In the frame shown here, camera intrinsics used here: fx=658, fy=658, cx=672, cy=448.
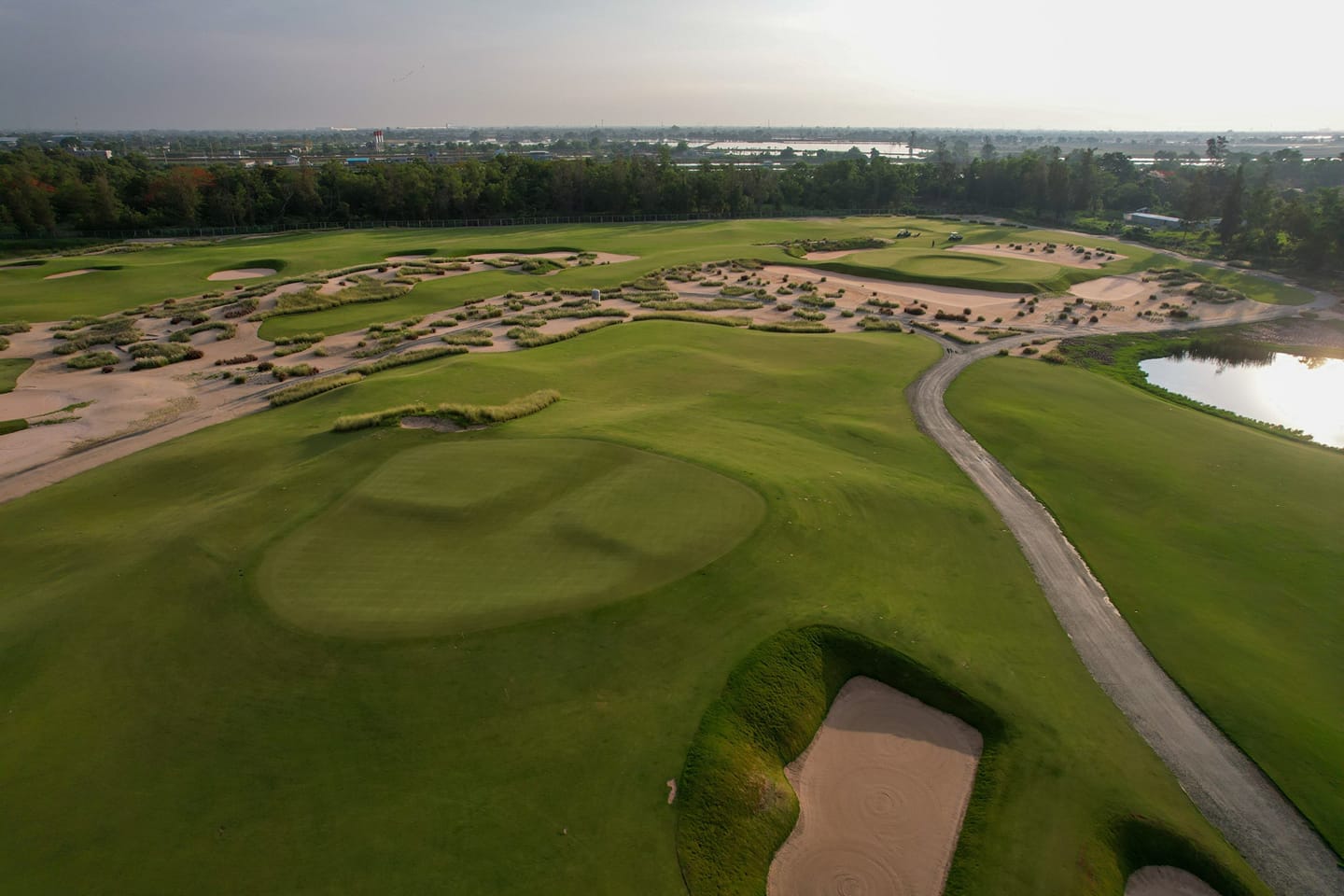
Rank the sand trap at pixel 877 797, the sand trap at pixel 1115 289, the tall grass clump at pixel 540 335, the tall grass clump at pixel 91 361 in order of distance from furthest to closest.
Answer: the sand trap at pixel 1115 289 < the tall grass clump at pixel 540 335 < the tall grass clump at pixel 91 361 < the sand trap at pixel 877 797

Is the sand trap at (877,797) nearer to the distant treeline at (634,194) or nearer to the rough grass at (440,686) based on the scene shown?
the rough grass at (440,686)

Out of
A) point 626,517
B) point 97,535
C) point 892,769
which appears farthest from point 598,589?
point 97,535

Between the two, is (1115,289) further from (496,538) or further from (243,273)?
(243,273)

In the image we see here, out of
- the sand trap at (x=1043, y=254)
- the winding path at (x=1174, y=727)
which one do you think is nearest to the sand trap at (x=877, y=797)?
the winding path at (x=1174, y=727)

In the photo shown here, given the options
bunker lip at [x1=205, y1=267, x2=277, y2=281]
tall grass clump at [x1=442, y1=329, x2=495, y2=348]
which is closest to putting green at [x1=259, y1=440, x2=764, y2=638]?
tall grass clump at [x1=442, y1=329, x2=495, y2=348]

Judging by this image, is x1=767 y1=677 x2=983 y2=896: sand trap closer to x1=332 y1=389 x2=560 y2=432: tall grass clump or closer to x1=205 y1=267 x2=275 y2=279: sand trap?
x1=332 y1=389 x2=560 y2=432: tall grass clump

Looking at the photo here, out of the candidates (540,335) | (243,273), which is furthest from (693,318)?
(243,273)
